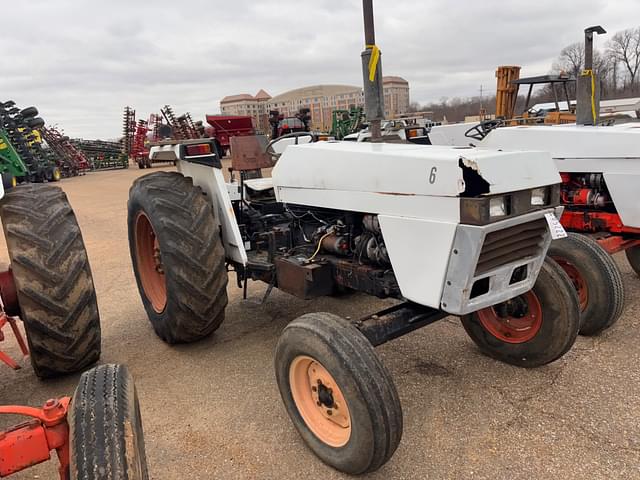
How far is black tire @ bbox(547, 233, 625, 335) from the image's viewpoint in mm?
3494

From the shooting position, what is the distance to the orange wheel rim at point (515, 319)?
10.0 ft

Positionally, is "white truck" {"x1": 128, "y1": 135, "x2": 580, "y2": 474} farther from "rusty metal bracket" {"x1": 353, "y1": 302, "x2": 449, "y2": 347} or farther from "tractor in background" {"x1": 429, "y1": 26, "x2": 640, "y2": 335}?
"tractor in background" {"x1": 429, "y1": 26, "x2": 640, "y2": 335}

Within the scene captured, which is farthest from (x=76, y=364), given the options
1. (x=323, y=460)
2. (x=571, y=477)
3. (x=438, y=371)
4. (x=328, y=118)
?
(x=328, y=118)

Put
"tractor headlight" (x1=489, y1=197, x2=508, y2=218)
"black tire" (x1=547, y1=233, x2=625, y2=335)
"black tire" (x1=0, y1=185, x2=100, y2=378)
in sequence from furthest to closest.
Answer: "black tire" (x1=547, y1=233, x2=625, y2=335) < "black tire" (x1=0, y1=185, x2=100, y2=378) < "tractor headlight" (x1=489, y1=197, x2=508, y2=218)

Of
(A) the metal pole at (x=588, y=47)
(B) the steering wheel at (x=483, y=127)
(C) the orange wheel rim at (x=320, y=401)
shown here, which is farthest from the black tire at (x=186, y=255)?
(B) the steering wheel at (x=483, y=127)

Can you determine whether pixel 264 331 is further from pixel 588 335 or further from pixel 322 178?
pixel 588 335

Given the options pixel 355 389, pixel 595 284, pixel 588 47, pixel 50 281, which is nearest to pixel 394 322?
pixel 355 389

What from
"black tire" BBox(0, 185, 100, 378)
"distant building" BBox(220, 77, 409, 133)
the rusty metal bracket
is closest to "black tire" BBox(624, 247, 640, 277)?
the rusty metal bracket

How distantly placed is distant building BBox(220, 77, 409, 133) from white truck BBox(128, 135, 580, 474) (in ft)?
84.4

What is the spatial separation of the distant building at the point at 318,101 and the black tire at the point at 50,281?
85.8 ft

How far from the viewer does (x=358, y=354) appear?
2184mm

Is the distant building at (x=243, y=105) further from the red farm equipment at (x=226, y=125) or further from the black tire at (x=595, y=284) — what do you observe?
the black tire at (x=595, y=284)

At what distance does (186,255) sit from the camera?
3.21 meters

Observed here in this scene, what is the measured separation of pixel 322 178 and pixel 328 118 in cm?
3120
